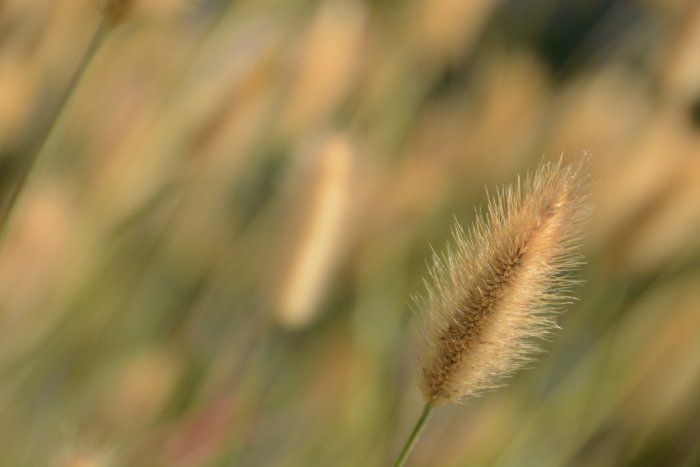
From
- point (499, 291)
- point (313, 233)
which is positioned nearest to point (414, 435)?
point (499, 291)

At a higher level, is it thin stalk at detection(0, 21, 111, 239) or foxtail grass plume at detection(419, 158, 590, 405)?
thin stalk at detection(0, 21, 111, 239)

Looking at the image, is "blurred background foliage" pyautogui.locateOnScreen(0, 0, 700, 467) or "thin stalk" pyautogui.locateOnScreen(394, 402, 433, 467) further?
"blurred background foliage" pyautogui.locateOnScreen(0, 0, 700, 467)

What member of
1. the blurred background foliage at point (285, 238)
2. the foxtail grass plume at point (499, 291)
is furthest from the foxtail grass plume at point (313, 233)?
the foxtail grass plume at point (499, 291)

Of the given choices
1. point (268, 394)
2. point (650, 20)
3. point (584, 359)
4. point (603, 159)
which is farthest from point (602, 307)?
point (650, 20)

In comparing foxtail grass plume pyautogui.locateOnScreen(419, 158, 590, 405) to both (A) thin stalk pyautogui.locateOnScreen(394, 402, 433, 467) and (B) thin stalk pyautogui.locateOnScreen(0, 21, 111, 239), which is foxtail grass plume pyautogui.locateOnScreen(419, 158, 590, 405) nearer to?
(A) thin stalk pyautogui.locateOnScreen(394, 402, 433, 467)

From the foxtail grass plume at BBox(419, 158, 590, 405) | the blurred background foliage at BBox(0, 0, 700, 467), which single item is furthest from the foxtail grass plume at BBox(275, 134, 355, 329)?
the foxtail grass plume at BBox(419, 158, 590, 405)

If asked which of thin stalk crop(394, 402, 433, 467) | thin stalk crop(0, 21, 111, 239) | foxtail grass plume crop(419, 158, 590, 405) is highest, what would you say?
thin stalk crop(0, 21, 111, 239)

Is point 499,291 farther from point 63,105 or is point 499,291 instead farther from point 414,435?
point 63,105

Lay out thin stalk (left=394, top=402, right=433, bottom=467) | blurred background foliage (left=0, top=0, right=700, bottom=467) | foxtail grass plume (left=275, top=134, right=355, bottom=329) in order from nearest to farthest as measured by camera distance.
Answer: thin stalk (left=394, top=402, right=433, bottom=467) → foxtail grass plume (left=275, top=134, right=355, bottom=329) → blurred background foliage (left=0, top=0, right=700, bottom=467)
